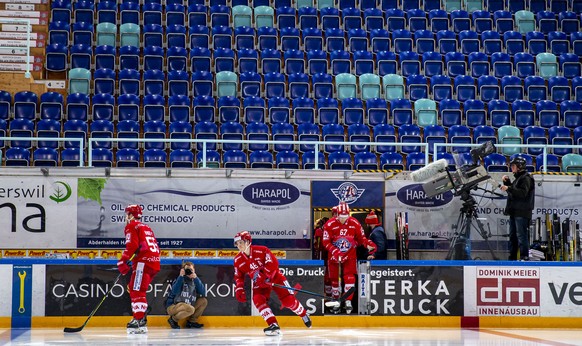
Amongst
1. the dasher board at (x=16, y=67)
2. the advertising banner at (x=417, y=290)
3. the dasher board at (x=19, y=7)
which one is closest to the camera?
the advertising banner at (x=417, y=290)

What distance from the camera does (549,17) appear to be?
2775 centimetres

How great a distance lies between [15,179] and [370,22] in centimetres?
1183

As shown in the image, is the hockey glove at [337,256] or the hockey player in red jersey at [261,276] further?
the hockey glove at [337,256]

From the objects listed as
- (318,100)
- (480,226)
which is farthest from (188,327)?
(318,100)

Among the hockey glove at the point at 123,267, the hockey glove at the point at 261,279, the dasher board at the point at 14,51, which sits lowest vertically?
the hockey glove at the point at 261,279

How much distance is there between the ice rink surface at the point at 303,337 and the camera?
13.3 meters

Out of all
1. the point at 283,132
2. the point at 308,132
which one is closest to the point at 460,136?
the point at 308,132

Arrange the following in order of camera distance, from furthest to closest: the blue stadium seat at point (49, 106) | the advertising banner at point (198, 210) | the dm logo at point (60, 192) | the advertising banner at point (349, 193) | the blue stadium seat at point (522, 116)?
1. the blue stadium seat at point (522, 116)
2. the blue stadium seat at point (49, 106)
3. the advertising banner at point (349, 193)
4. the advertising banner at point (198, 210)
5. the dm logo at point (60, 192)

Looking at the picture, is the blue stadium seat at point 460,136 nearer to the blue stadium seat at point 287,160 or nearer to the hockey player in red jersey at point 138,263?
the blue stadium seat at point 287,160

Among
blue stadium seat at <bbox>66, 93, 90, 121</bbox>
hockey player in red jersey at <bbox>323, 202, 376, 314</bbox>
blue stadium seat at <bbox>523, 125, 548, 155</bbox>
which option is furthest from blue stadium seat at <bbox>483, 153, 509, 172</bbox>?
blue stadium seat at <bbox>66, 93, 90, 121</bbox>

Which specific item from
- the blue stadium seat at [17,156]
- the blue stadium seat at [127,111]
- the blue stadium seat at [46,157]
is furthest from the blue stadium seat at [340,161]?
the blue stadium seat at [17,156]

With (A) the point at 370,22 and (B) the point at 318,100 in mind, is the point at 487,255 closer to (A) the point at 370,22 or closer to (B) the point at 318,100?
(B) the point at 318,100

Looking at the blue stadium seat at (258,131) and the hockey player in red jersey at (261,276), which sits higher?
the blue stadium seat at (258,131)

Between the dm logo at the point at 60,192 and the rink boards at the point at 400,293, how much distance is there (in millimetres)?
3598
